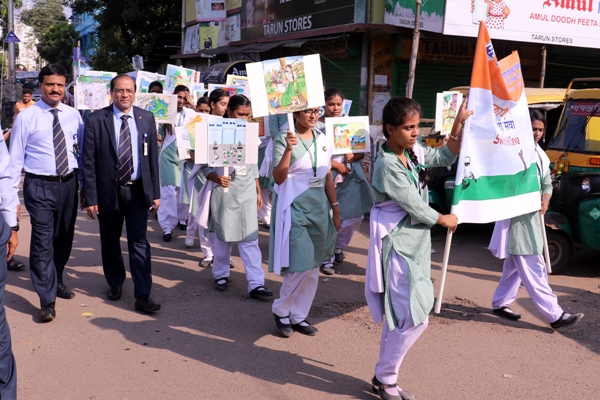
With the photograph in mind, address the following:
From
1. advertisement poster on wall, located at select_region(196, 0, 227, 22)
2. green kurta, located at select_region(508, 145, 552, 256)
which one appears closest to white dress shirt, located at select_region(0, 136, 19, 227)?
green kurta, located at select_region(508, 145, 552, 256)

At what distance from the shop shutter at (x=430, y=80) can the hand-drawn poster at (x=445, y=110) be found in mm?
6418

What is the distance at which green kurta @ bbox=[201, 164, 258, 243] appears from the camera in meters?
6.40

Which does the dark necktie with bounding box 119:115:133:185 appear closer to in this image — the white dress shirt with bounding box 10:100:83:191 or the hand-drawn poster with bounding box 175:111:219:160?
the white dress shirt with bounding box 10:100:83:191

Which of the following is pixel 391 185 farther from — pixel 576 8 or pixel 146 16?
pixel 146 16

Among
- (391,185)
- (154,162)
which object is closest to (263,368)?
(391,185)

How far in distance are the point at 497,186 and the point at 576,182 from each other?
100 inches

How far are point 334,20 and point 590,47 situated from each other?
5.56m

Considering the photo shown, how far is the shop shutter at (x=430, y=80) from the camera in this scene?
14.5 m

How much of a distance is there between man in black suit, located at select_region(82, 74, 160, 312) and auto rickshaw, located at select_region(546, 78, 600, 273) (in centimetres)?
417

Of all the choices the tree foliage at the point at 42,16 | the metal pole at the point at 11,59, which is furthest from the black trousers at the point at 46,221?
the tree foliage at the point at 42,16

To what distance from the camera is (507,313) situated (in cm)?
572

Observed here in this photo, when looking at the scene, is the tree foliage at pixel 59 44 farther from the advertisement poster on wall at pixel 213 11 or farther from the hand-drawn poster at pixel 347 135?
the hand-drawn poster at pixel 347 135

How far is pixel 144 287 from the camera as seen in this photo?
230 inches

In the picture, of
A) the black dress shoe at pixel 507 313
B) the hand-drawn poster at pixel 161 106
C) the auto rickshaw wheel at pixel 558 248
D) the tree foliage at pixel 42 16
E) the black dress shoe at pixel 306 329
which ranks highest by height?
the tree foliage at pixel 42 16
